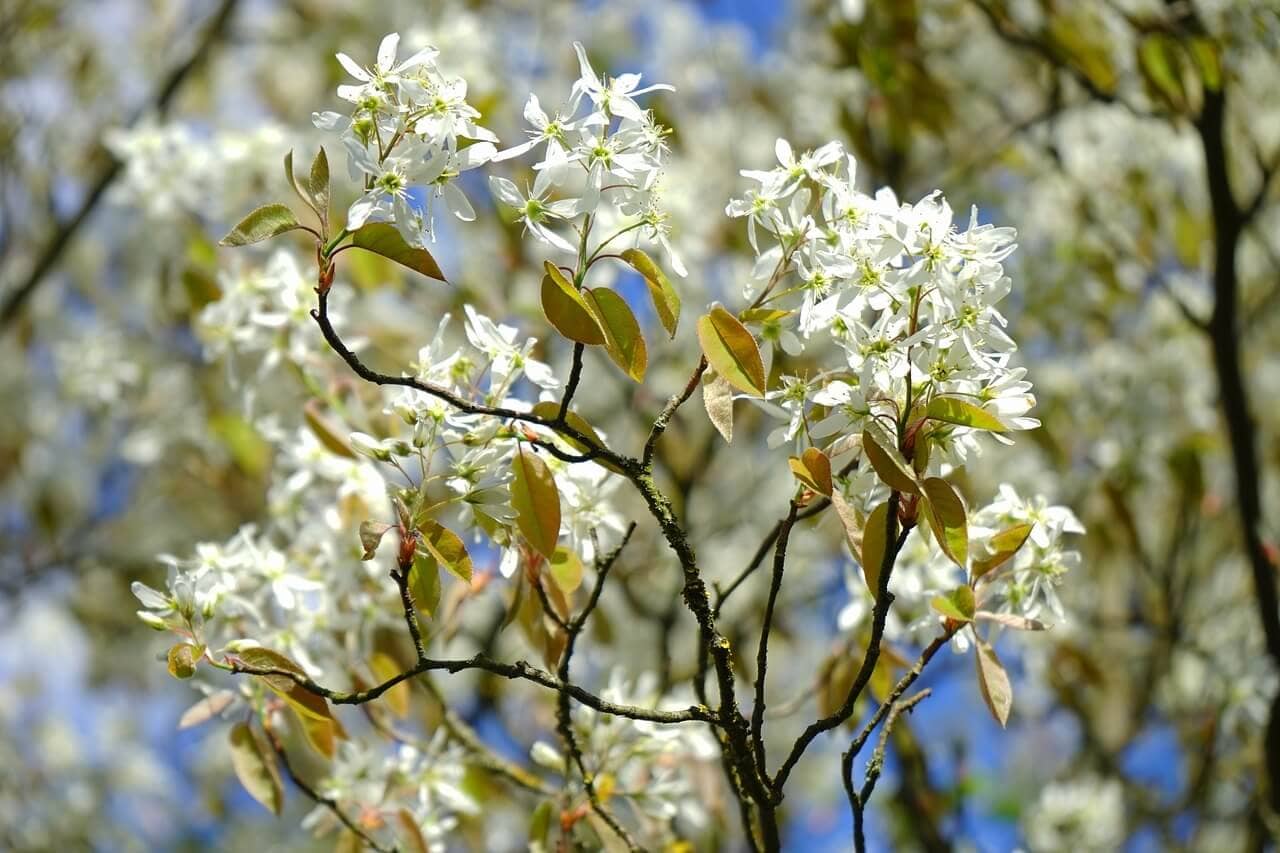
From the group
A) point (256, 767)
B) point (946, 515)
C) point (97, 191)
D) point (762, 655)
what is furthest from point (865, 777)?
point (97, 191)

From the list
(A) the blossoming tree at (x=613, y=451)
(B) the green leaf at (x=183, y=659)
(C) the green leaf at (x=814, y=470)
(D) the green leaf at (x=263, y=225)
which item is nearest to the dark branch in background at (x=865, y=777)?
(A) the blossoming tree at (x=613, y=451)

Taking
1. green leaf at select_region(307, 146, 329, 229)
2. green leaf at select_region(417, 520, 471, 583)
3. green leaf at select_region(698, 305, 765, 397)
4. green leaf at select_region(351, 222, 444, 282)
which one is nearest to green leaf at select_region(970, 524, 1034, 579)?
green leaf at select_region(698, 305, 765, 397)

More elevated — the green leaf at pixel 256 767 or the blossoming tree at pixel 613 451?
the blossoming tree at pixel 613 451

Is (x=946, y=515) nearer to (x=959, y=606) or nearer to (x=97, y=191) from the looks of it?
(x=959, y=606)

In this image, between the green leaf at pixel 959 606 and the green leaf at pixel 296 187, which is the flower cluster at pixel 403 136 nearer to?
the green leaf at pixel 296 187

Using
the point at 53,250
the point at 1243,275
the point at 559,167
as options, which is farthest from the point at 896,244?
the point at 1243,275

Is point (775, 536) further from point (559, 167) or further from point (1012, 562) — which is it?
point (559, 167)

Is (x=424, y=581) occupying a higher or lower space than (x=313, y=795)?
higher
